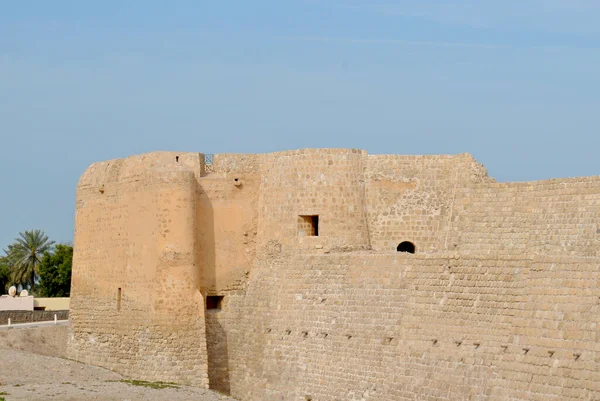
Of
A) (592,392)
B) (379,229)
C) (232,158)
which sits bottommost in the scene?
(592,392)

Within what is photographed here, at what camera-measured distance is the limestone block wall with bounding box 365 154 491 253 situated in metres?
24.8

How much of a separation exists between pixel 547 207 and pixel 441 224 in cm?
306

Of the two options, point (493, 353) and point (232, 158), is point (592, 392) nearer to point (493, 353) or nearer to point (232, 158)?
point (493, 353)

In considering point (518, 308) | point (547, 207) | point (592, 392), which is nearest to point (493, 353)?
point (518, 308)

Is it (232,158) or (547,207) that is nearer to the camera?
(547,207)

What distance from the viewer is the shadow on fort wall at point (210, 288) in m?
26.1

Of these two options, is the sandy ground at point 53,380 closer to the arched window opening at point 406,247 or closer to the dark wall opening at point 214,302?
the dark wall opening at point 214,302

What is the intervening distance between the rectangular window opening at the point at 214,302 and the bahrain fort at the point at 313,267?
26 millimetres

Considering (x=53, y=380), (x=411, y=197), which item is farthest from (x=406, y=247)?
(x=53, y=380)

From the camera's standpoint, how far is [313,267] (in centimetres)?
2381

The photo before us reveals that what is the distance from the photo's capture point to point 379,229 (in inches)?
989

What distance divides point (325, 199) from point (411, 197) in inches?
68.1

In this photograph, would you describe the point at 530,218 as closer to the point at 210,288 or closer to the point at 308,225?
the point at 308,225

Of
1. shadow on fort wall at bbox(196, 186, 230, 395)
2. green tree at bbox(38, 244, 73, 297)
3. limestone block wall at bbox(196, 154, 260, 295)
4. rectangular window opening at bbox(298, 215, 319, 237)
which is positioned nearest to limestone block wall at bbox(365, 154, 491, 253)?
rectangular window opening at bbox(298, 215, 319, 237)
